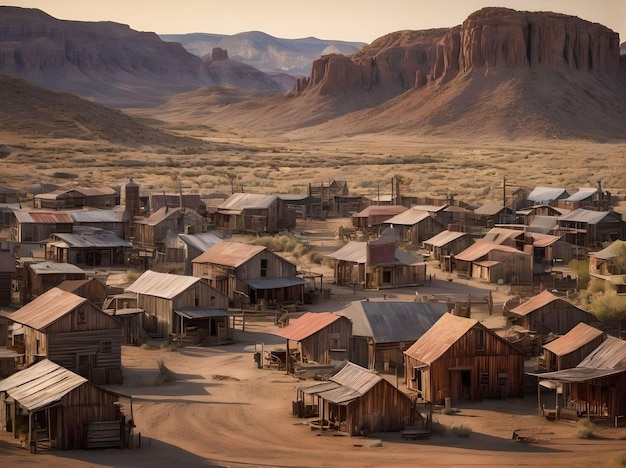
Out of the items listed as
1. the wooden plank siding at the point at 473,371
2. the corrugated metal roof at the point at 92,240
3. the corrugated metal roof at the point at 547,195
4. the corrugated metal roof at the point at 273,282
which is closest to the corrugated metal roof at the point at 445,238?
the corrugated metal roof at the point at 273,282

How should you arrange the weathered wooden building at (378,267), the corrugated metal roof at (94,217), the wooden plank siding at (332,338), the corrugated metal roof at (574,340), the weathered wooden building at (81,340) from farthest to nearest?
1. the corrugated metal roof at (94,217)
2. the weathered wooden building at (378,267)
3. the wooden plank siding at (332,338)
4. the corrugated metal roof at (574,340)
5. the weathered wooden building at (81,340)

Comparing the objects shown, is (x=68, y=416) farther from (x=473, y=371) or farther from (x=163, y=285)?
(x=163, y=285)

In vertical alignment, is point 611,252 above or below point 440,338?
above

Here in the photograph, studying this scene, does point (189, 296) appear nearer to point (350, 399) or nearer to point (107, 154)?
point (350, 399)

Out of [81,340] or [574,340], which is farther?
[574,340]

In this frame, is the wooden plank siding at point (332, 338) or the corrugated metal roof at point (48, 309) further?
the wooden plank siding at point (332, 338)

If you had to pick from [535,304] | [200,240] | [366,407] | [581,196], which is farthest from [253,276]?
[581,196]

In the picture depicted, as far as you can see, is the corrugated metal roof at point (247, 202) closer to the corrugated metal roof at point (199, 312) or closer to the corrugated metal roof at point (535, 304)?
the corrugated metal roof at point (199, 312)
